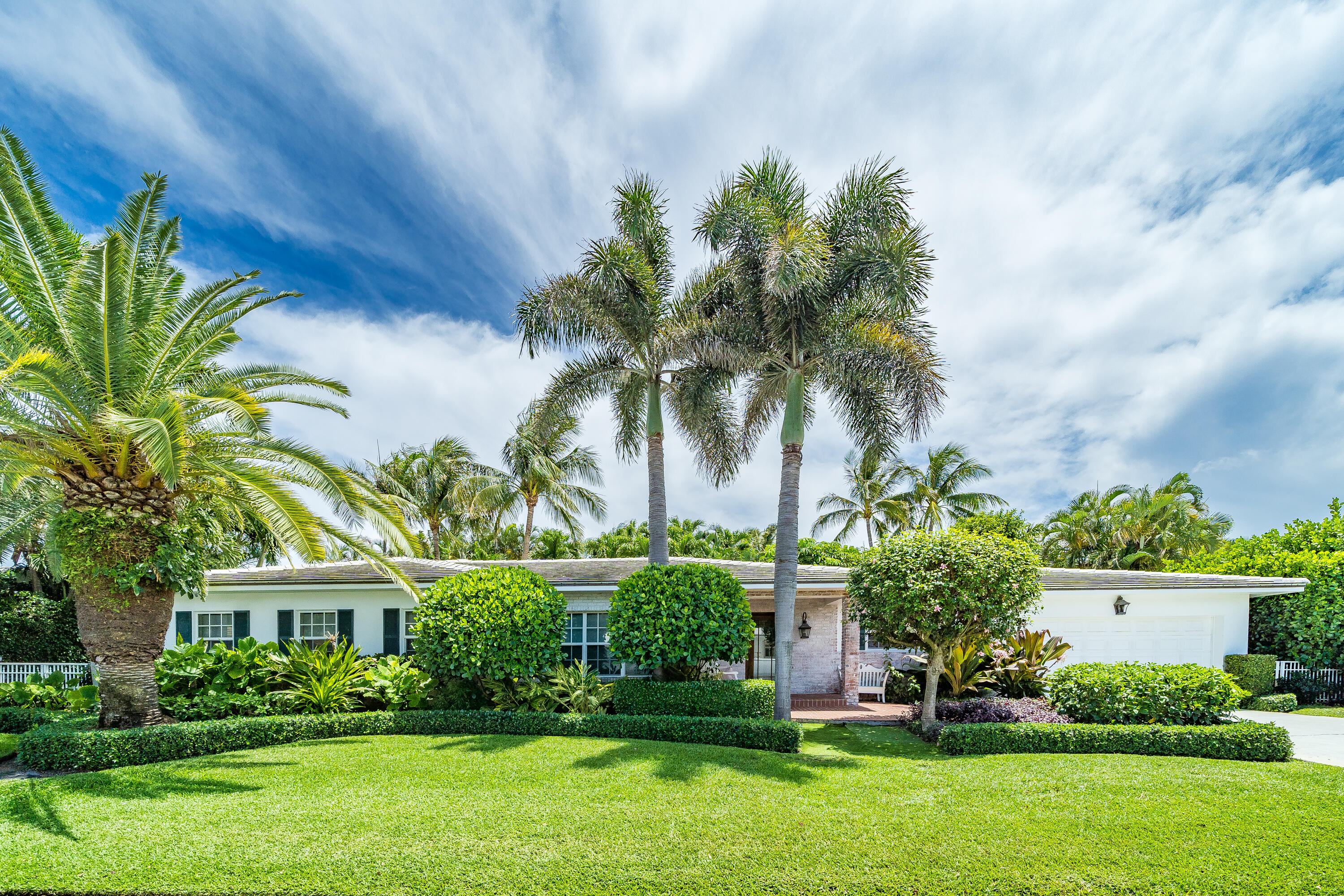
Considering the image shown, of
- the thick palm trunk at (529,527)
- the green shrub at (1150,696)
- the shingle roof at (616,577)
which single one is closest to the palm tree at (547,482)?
the thick palm trunk at (529,527)

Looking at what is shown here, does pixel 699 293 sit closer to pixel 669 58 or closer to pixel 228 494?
pixel 669 58

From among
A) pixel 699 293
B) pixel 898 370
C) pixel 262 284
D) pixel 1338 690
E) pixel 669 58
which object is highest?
pixel 669 58

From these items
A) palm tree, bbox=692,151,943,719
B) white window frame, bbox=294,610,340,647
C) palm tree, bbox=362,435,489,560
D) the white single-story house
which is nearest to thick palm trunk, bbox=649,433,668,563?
the white single-story house

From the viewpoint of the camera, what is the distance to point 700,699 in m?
11.7

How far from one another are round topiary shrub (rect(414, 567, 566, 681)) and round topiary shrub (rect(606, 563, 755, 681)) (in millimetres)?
1347

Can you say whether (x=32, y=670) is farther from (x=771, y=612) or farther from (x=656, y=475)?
(x=771, y=612)

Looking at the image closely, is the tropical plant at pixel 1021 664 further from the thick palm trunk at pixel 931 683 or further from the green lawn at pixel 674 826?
the green lawn at pixel 674 826

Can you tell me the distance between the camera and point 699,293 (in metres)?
14.4

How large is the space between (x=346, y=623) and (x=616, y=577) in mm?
6456

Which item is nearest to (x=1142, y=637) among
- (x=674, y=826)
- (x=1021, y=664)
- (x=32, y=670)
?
(x=1021, y=664)

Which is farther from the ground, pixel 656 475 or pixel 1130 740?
pixel 656 475

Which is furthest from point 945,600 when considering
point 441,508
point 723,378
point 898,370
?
point 441,508

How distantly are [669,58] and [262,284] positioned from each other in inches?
282

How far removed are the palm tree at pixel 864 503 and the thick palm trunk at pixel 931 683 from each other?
68.3 ft
